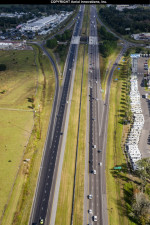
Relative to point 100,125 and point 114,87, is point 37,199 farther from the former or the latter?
point 114,87

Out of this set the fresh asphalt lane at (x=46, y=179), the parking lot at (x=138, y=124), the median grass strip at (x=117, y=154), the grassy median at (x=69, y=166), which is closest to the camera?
the fresh asphalt lane at (x=46, y=179)

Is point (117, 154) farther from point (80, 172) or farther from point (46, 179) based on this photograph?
point (46, 179)

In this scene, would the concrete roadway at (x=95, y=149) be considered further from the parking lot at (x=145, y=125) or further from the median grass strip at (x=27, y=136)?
the median grass strip at (x=27, y=136)

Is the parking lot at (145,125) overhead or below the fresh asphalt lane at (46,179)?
overhead

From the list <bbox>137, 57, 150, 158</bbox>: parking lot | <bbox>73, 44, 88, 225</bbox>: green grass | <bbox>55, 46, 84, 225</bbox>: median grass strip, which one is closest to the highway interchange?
<bbox>73, 44, 88, 225</bbox>: green grass

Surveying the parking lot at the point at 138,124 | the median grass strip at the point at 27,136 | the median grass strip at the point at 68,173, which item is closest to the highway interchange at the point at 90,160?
the median grass strip at the point at 27,136
